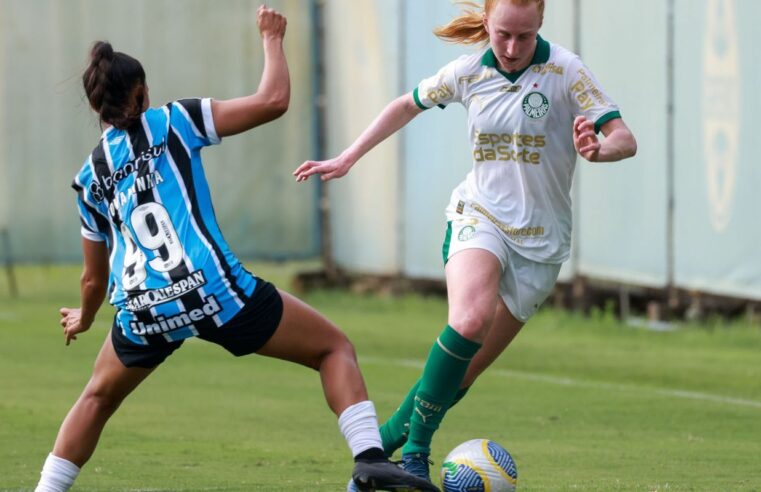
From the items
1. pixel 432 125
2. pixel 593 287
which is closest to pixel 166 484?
pixel 593 287

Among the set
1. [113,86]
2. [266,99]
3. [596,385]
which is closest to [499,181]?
[266,99]

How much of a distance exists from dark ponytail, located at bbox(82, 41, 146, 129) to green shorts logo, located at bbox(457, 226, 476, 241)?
1564 mm

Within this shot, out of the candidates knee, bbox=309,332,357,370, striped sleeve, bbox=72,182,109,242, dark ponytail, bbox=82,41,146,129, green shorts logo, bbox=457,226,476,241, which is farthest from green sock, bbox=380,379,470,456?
dark ponytail, bbox=82,41,146,129

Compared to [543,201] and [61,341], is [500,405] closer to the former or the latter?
[543,201]

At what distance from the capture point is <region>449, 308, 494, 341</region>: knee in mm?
6297

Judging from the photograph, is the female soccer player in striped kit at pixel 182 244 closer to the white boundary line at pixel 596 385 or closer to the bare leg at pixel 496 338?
the bare leg at pixel 496 338

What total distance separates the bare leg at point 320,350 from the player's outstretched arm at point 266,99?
657 mm

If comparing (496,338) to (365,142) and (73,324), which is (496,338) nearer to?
(365,142)

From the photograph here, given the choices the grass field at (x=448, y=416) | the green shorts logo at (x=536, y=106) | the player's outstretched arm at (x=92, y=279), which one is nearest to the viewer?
the player's outstretched arm at (x=92, y=279)

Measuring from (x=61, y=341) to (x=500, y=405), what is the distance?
4961 millimetres

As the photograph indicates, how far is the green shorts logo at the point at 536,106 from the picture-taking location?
6512 millimetres

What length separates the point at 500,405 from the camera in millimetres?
9586

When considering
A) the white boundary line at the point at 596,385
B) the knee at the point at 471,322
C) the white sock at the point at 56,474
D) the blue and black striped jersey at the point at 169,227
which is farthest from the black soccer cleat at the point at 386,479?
the white boundary line at the point at 596,385

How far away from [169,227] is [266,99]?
564mm
